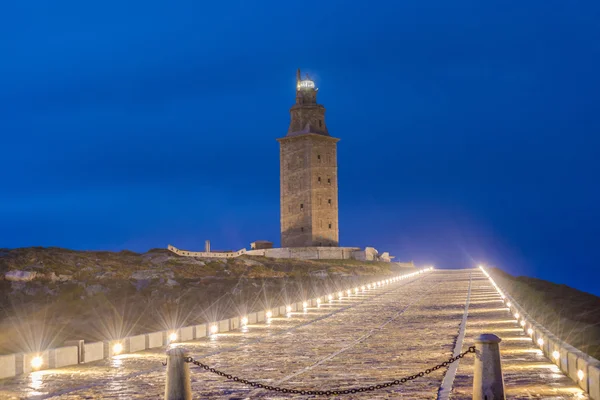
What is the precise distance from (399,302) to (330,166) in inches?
2422

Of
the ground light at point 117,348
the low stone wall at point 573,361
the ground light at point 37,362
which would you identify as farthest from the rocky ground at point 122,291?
the low stone wall at point 573,361

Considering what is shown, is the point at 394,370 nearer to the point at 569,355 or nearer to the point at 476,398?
the point at 569,355

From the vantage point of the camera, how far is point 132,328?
3575 centimetres

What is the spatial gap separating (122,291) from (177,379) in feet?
133

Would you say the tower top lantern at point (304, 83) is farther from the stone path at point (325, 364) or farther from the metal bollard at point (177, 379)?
the metal bollard at point (177, 379)

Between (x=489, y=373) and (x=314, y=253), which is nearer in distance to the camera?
(x=489, y=373)

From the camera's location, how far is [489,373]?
9.82 metres

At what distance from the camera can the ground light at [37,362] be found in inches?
627

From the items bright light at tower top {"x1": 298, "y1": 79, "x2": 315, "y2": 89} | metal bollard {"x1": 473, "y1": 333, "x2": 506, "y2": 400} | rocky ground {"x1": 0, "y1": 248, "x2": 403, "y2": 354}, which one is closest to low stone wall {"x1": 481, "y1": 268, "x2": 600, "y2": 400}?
metal bollard {"x1": 473, "y1": 333, "x2": 506, "y2": 400}

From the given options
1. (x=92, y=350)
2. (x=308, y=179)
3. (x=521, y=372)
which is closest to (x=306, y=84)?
(x=308, y=179)

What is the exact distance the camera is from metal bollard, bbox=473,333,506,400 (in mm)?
9766

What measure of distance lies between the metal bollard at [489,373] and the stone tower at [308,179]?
8328 centimetres

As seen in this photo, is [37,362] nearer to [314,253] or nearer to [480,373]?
[480,373]

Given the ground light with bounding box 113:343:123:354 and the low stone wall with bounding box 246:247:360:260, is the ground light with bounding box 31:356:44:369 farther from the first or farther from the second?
the low stone wall with bounding box 246:247:360:260
